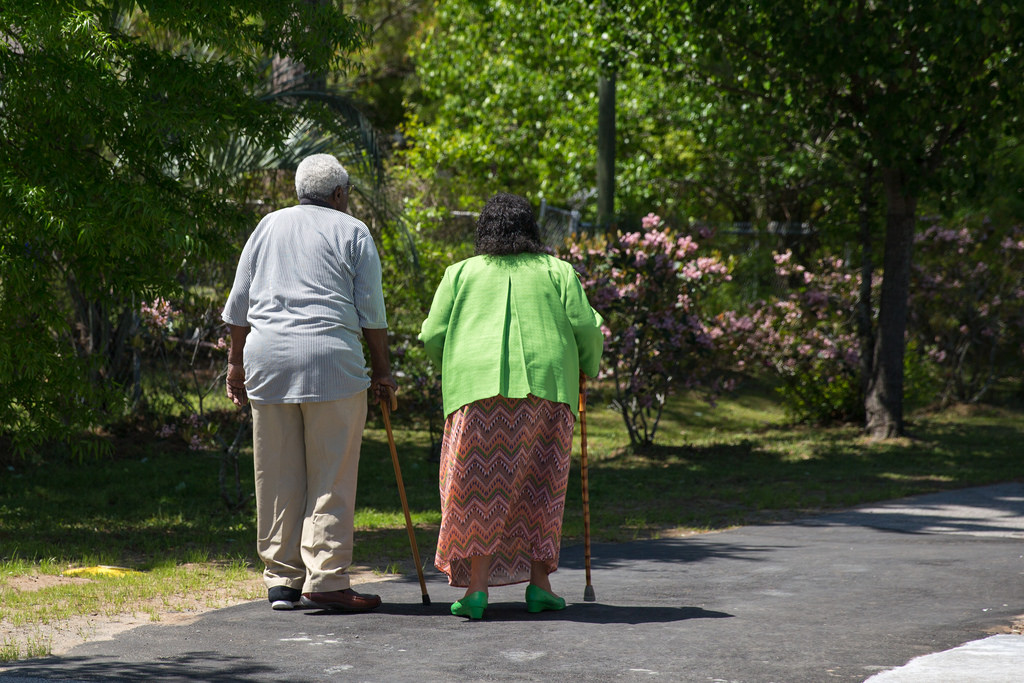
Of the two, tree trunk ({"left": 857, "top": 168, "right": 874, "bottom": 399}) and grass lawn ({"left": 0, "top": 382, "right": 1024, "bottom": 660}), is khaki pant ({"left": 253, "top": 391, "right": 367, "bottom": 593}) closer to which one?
grass lawn ({"left": 0, "top": 382, "right": 1024, "bottom": 660})

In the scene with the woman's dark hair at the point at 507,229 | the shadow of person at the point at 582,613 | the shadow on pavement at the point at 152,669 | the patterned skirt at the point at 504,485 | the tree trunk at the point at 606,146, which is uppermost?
the tree trunk at the point at 606,146

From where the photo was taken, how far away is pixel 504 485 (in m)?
4.90

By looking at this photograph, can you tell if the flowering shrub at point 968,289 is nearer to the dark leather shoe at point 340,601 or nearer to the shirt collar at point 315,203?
the shirt collar at point 315,203

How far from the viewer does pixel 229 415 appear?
12250mm

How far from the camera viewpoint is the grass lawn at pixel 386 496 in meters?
5.73

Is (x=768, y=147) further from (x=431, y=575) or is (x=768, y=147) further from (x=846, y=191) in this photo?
(x=431, y=575)

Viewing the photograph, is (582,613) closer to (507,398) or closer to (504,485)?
(504,485)

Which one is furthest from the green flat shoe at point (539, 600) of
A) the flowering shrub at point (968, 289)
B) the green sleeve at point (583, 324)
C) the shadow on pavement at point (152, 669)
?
the flowering shrub at point (968, 289)

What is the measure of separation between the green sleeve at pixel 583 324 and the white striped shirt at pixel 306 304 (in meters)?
0.82

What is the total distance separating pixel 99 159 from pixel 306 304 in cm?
262

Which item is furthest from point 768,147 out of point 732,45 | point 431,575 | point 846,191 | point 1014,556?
point 431,575

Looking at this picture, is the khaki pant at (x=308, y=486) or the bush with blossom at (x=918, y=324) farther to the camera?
the bush with blossom at (x=918, y=324)

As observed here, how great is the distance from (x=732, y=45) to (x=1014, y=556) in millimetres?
7528

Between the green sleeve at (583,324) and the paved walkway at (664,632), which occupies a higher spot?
the green sleeve at (583,324)
